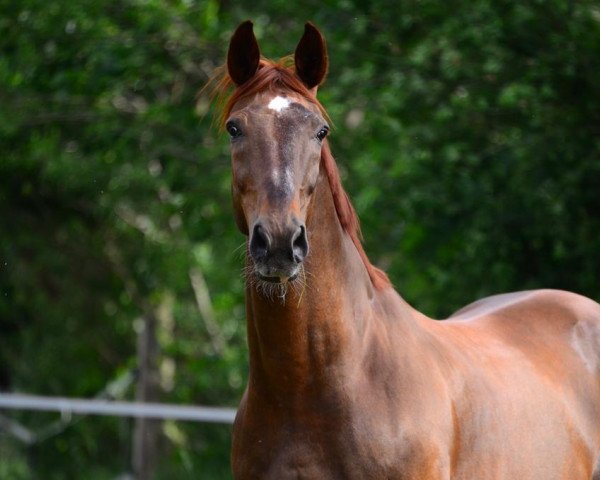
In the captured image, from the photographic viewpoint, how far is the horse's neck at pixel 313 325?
3842 millimetres

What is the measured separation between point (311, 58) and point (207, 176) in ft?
21.3

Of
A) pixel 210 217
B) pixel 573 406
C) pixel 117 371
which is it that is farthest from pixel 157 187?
pixel 573 406

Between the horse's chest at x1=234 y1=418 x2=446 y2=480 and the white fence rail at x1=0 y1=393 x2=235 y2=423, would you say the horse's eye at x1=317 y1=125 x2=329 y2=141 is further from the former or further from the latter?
the white fence rail at x1=0 y1=393 x2=235 y2=423

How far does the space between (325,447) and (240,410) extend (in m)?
0.52

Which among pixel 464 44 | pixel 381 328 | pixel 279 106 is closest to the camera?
pixel 279 106

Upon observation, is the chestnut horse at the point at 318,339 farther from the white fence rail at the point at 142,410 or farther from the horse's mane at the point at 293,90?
the white fence rail at the point at 142,410

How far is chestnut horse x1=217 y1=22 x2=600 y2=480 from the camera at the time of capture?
3.68 meters

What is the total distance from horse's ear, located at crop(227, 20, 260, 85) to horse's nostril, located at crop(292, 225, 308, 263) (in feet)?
2.67

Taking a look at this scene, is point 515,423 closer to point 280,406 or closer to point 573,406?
point 573,406

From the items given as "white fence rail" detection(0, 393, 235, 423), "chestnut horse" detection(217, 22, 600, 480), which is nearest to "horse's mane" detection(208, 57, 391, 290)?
"chestnut horse" detection(217, 22, 600, 480)

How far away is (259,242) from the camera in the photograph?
135 inches

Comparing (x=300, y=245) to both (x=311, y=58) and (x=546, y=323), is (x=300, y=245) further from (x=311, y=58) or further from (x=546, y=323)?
(x=546, y=323)

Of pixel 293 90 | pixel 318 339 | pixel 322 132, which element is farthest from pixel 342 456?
pixel 293 90

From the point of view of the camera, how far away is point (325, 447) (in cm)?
379
